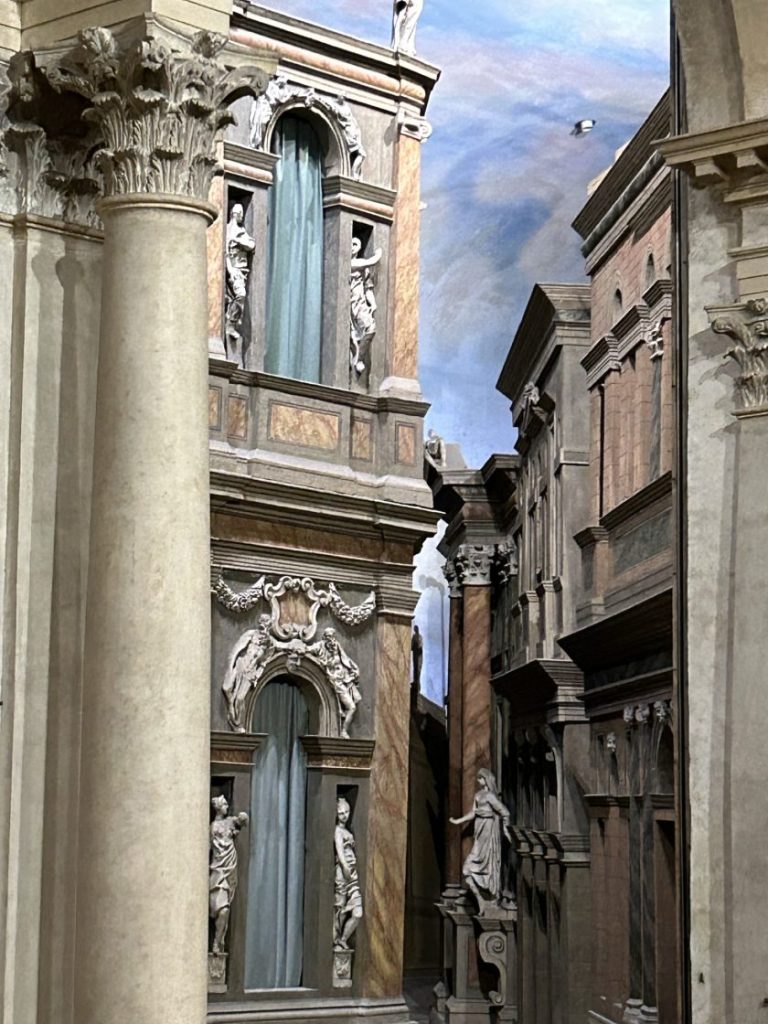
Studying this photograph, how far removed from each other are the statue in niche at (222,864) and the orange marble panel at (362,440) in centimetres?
308

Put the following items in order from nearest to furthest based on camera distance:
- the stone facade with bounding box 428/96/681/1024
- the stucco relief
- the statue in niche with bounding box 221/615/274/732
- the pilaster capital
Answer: the statue in niche with bounding box 221/615/274/732 < the stucco relief < the stone facade with bounding box 428/96/681/1024 < the pilaster capital

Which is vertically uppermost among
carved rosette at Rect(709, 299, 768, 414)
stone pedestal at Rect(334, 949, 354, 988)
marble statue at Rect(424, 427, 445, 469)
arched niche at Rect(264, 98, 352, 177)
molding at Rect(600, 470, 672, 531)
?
arched niche at Rect(264, 98, 352, 177)

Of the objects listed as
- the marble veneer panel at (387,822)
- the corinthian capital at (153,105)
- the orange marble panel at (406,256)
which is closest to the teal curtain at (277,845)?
the marble veneer panel at (387,822)

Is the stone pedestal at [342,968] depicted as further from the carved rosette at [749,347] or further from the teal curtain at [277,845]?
the carved rosette at [749,347]

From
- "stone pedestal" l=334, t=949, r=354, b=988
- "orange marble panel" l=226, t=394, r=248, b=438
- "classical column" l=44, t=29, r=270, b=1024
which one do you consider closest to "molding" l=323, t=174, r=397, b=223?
"orange marble panel" l=226, t=394, r=248, b=438

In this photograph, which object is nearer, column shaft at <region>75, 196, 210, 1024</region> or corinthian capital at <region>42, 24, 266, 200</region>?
column shaft at <region>75, 196, 210, 1024</region>

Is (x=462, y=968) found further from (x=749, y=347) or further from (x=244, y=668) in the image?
(x=749, y=347)

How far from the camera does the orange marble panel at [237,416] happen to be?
1502 cm

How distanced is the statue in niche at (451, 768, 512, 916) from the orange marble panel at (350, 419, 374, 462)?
7.73 m

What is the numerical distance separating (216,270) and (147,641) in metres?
8.96

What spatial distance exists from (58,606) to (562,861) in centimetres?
1492

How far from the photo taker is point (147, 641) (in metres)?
6.16

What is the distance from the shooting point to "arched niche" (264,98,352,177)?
619 inches

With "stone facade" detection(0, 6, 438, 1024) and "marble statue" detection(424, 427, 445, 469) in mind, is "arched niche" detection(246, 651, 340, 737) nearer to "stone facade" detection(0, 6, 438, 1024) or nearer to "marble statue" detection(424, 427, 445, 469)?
"stone facade" detection(0, 6, 438, 1024)
